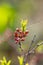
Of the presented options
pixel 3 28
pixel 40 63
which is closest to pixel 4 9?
pixel 3 28

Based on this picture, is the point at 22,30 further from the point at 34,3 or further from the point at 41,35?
the point at 34,3

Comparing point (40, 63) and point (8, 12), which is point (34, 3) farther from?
point (40, 63)

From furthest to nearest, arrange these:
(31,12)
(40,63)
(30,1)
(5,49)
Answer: (30,1) < (31,12) < (5,49) < (40,63)

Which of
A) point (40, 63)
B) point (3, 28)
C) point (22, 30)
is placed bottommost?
point (40, 63)

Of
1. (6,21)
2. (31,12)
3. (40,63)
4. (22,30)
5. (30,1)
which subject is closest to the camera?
(22,30)

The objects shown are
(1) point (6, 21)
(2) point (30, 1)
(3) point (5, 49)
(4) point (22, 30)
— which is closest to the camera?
(4) point (22, 30)

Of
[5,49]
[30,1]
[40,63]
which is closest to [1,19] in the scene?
[5,49]

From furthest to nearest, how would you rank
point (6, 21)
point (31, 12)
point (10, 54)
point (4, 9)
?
point (31, 12) → point (4, 9) → point (6, 21) → point (10, 54)

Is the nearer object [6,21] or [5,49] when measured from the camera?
[5,49]

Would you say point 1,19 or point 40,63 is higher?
point 1,19
